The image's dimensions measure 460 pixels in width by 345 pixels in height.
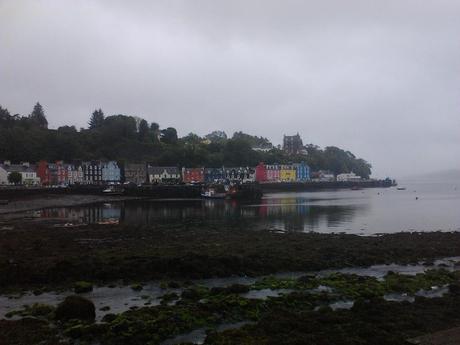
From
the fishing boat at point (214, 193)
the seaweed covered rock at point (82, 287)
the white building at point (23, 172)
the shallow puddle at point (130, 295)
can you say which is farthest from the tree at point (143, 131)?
the seaweed covered rock at point (82, 287)

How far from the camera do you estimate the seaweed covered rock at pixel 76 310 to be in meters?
13.6

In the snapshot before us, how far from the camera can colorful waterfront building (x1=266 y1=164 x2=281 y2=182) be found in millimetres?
155312

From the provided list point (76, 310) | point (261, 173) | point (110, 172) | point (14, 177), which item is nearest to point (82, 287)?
point (76, 310)

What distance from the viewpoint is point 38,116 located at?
166 meters

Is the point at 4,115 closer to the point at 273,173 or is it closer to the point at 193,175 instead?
the point at 193,175

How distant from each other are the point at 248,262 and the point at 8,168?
97344 mm

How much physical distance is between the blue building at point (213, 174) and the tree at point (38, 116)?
62.7m

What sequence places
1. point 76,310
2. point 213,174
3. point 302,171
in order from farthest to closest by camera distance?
point 302,171 → point 213,174 → point 76,310

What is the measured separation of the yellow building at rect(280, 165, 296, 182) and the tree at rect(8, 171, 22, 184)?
86.0 m

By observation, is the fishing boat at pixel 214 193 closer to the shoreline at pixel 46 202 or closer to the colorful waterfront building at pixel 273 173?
the shoreline at pixel 46 202

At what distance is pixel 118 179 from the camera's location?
127750 mm

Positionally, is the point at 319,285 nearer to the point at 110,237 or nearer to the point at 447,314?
the point at 447,314

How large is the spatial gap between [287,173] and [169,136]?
1786 inches

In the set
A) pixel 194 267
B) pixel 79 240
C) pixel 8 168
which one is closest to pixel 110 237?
pixel 79 240
